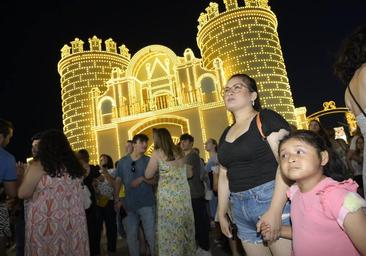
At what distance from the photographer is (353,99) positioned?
196 centimetres

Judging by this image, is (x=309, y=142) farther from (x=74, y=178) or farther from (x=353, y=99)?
(x=74, y=178)

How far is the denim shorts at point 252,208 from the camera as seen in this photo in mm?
2289

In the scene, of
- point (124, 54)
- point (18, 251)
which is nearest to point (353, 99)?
point (18, 251)

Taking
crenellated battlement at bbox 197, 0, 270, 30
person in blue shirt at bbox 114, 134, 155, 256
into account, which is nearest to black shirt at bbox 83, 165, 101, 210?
person in blue shirt at bbox 114, 134, 155, 256

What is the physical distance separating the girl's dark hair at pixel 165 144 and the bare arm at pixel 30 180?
1.49 meters

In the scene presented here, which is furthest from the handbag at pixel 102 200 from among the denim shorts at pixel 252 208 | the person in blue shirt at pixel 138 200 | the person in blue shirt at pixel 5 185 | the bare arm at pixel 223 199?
the denim shorts at pixel 252 208

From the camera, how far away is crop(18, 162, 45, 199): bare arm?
3436 mm

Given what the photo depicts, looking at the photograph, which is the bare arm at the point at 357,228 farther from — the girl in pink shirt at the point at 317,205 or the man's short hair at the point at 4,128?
the man's short hair at the point at 4,128

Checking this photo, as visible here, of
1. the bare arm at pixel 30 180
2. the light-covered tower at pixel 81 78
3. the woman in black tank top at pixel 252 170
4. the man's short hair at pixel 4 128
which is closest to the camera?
the woman in black tank top at pixel 252 170

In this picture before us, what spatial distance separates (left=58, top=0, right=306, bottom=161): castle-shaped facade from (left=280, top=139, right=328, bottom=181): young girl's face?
69.4 feet

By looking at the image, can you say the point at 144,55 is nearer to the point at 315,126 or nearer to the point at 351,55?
the point at 315,126

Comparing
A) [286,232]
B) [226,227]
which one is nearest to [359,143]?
[226,227]

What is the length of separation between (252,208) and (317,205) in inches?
22.3

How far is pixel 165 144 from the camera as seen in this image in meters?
4.35
